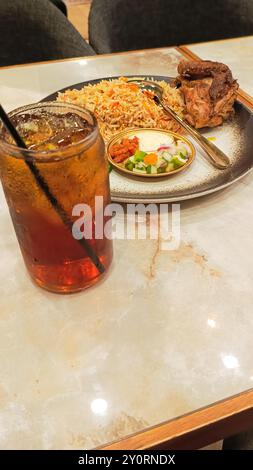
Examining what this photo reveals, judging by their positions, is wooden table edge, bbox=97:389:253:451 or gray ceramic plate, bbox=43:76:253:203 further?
gray ceramic plate, bbox=43:76:253:203

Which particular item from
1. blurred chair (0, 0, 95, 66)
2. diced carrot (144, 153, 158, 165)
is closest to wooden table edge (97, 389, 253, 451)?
diced carrot (144, 153, 158, 165)

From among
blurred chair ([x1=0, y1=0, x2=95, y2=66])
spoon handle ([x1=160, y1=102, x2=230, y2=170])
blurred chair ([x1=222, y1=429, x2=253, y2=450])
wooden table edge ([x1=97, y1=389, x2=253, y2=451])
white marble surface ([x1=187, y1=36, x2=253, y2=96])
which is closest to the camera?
wooden table edge ([x1=97, y1=389, x2=253, y2=451])

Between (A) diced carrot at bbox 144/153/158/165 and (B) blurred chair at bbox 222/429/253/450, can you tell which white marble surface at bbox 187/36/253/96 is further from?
(B) blurred chair at bbox 222/429/253/450

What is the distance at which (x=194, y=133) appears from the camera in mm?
1037

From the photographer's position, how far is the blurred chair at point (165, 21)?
6.23 ft

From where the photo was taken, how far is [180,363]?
612 mm

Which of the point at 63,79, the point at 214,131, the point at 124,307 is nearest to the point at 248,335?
the point at 124,307

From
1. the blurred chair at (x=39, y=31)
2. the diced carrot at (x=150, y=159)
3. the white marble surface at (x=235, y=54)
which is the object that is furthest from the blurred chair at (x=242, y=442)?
the blurred chair at (x=39, y=31)

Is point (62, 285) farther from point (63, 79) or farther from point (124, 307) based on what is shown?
point (63, 79)

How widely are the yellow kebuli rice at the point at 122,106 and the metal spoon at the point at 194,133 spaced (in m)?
0.02

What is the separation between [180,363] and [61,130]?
14.6 inches

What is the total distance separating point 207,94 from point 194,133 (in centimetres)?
12

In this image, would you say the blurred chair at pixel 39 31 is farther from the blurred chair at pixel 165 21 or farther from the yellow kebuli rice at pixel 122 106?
the yellow kebuli rice at pixel 122 106

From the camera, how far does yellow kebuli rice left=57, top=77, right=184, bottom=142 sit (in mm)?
1104
